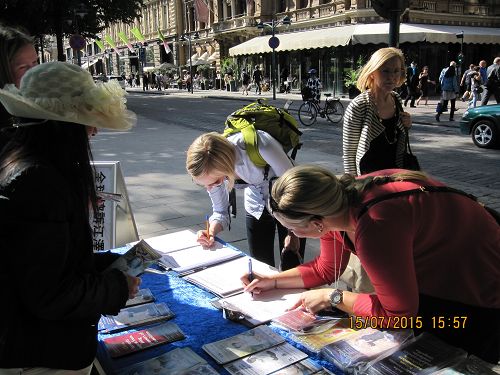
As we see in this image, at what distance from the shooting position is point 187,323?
195 centimetres

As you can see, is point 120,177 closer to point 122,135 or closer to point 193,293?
point 193,293

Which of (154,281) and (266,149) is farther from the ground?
(266,149)

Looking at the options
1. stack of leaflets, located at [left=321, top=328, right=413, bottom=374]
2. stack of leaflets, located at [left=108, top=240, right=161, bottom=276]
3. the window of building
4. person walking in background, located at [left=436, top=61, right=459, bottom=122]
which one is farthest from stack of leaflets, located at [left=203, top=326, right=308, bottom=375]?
the window of building

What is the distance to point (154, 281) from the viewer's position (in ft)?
7.83

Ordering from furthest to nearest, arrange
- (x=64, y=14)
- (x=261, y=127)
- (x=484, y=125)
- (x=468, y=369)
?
(x=64, y=14) < (x=484, y=125) < (x=261, y=127) < (x=468, y=369)

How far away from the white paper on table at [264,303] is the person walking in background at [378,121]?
1.55 meters

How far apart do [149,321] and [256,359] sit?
53cm

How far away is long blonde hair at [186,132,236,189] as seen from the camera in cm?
251

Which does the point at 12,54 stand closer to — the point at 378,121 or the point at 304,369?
the point at 304,369

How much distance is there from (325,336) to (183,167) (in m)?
6.48

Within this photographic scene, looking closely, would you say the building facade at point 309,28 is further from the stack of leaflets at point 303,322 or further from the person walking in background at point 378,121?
the stack of leaflets at point 303,322

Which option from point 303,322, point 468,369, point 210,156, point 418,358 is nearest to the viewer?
point 468,369

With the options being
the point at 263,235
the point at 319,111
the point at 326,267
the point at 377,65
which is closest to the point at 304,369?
the point at 326,267

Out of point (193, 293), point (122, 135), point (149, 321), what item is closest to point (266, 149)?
point (193, 293)
